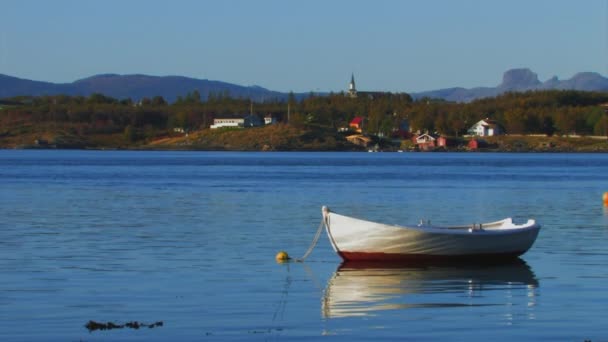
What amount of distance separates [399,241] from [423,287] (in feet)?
11.9

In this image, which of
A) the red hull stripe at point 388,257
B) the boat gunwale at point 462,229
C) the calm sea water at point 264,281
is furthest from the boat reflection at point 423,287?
the boat gunwale at point 462,229

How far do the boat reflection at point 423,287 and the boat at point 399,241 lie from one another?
0.28 m

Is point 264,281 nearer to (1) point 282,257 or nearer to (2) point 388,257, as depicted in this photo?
(1) point 282,257

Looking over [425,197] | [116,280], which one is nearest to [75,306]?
[116,280]

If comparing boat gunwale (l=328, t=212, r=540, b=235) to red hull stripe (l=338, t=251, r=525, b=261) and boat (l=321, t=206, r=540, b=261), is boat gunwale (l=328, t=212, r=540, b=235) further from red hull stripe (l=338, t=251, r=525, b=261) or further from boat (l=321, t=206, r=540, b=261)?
red hull stripe (l=338, t=251, r=525, b=261)

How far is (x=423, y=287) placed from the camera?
87.0 feet

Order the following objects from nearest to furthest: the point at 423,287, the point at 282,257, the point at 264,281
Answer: the point at 423,287 → the point at 264,281 → the point at 282,257

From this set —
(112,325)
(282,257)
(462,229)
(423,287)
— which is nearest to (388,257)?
(462,229)

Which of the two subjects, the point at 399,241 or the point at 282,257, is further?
the point at 282,257

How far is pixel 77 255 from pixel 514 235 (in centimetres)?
1239

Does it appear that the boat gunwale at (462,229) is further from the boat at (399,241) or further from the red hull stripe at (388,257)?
the red hull stripe at (388,257)

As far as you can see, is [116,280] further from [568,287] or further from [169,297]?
[568,287]

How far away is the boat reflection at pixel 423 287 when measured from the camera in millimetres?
23859

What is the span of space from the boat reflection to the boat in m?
0.28
